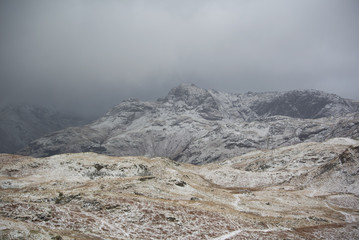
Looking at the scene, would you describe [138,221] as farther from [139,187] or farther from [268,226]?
[139,187]

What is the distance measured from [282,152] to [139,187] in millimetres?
170192

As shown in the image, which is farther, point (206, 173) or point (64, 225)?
point (206, 173)

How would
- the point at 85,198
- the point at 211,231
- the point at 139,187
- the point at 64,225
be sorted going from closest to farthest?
the point at 64,225, the point at 211,231, the point at 85,198, the point at 139,187

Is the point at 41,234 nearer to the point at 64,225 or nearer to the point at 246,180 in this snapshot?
the point at 64,225

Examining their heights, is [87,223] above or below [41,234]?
below

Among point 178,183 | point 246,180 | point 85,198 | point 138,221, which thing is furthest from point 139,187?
point 246,180

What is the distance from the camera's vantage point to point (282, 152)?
195m

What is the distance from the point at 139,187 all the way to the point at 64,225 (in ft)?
93.5

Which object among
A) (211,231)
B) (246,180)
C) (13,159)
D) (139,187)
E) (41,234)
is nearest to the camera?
(41,234)

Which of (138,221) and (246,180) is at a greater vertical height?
(138,221)

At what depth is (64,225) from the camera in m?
25.2

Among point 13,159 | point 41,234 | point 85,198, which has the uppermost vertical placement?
point 41,234

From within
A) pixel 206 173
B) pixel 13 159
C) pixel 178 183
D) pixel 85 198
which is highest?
pixel 85 198

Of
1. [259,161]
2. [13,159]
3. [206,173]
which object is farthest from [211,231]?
[259,161]
